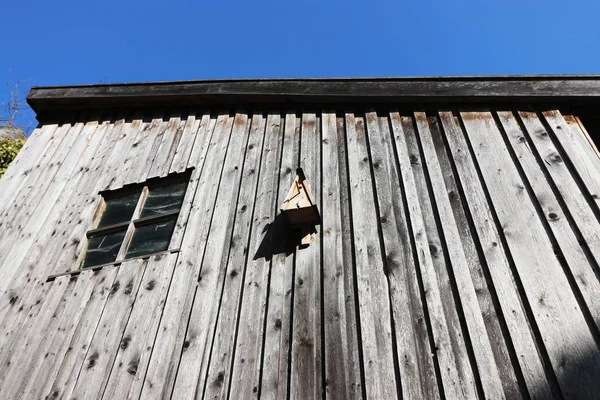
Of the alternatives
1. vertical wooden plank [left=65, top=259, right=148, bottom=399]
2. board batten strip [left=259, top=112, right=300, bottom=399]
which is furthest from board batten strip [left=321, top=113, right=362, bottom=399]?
vertical wooden plank [left=65, top=259, right=148, bottom=399]

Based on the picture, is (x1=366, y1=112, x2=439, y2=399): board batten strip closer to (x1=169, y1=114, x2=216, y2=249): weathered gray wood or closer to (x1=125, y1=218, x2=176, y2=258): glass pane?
(x1=169, y1=114, x2=216, y2=249): weathered gray wood

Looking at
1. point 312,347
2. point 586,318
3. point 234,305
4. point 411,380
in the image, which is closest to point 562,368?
point 586,318

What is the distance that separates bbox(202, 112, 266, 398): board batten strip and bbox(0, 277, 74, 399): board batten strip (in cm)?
124

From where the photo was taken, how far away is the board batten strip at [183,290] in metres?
2.94

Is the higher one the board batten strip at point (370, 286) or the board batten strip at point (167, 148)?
the board batten strip at point (167, 148)

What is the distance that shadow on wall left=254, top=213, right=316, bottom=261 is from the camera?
11.4 ft

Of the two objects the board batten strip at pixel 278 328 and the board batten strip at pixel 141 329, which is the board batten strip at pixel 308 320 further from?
the board batten strip at pixel 141 329

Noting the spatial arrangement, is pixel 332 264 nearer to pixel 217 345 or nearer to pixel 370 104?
pixel 217 345

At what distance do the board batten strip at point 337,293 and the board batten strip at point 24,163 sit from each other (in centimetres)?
298

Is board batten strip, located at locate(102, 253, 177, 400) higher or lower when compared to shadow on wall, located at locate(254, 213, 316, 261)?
lower

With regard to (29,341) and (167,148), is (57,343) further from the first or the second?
(167,148)

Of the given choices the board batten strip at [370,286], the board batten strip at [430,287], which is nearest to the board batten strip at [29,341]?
the board batten strip at [370,286]

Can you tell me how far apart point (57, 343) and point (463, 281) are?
103 inches

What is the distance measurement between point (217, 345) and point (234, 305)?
0.28m
